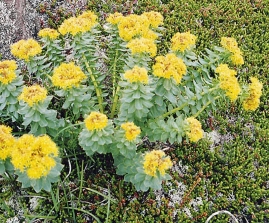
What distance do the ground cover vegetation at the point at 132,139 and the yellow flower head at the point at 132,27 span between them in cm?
2

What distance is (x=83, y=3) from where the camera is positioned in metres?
5.66

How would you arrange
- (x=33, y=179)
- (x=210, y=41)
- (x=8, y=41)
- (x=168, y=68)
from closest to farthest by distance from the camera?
(x=33, y=179), (x=168, y=68), (x=8, y=41), (x=210, y=41)

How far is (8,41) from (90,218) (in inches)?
97.3

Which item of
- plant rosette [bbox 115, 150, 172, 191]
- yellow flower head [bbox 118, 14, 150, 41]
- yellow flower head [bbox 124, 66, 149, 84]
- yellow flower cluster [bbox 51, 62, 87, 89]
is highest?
yellow flower head [bbox 118, 14, 150, 41]

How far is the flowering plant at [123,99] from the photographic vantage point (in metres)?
3.02

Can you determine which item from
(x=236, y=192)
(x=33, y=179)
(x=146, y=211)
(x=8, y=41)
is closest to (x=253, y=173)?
(x=236, y=192)

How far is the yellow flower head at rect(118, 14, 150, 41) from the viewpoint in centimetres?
357

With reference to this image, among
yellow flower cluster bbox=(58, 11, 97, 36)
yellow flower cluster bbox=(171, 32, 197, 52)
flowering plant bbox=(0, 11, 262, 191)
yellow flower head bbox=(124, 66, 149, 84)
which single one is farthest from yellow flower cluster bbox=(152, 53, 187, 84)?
yellow flower cluster bbox=(58, 11, 97, 36)

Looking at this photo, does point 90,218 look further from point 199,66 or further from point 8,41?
point 8,41

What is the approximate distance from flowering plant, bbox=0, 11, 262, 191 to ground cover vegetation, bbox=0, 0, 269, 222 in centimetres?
1

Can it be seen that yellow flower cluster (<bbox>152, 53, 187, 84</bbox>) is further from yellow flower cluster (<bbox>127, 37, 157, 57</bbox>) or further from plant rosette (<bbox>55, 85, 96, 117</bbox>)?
plant rosette (<bbox>55, 85, 96, 117</bbox>)

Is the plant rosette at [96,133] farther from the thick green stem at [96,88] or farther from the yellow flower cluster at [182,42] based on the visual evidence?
the yellow flower cluster at [182,42]

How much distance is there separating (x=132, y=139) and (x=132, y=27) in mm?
1073

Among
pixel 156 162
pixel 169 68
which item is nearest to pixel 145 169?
pixel 156 162
